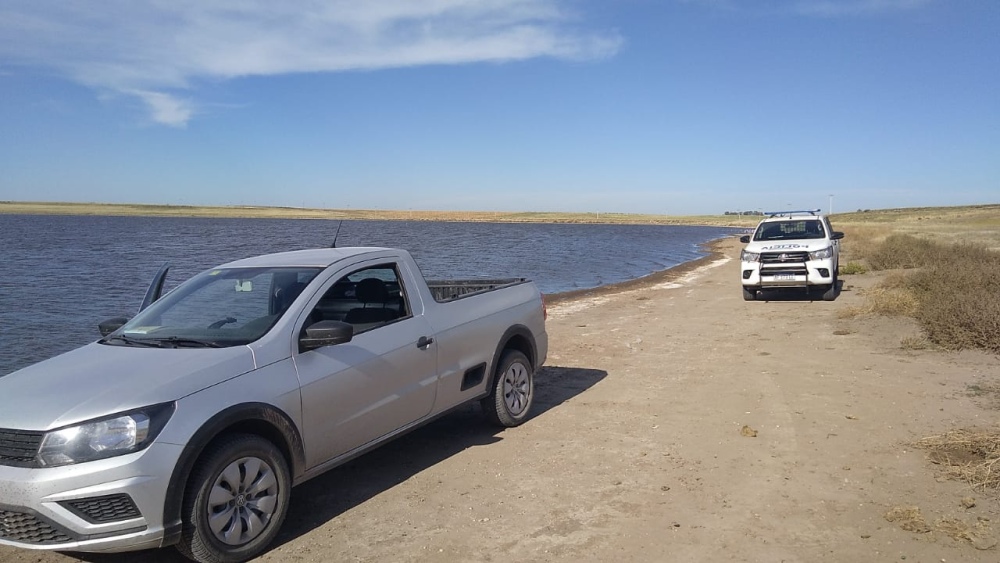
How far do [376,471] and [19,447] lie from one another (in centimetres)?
264

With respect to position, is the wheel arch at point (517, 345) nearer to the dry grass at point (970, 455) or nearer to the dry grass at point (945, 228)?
the dry grass at point (970, 455)

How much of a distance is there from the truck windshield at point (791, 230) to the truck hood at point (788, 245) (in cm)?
47

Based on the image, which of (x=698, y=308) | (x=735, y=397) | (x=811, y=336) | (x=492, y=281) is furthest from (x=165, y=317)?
(x=698, y=308)

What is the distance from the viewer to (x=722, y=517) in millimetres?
4609

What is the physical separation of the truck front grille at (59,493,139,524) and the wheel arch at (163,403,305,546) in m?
0.17

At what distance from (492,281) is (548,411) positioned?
1485 millimetres

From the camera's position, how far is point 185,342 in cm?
456

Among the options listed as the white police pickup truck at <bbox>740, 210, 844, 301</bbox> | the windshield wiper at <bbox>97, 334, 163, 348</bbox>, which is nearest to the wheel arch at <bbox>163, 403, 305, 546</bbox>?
the windshield wiper at <bbox>97, 334, 163, 348</bbox>

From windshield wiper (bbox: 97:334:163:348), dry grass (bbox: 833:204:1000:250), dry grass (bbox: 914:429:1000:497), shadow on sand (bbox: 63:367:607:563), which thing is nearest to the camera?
shadow on sand (bbox: 63:367:607:563)

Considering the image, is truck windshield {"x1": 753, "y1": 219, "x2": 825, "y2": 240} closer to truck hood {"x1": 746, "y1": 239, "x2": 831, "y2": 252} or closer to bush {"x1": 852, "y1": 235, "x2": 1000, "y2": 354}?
truck hood {"x1": 746, "y1": 239, "x2": 831, "y2": 252}

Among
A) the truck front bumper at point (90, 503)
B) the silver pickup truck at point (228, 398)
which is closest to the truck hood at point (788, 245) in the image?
the silver pickup truck at point (228, 398)

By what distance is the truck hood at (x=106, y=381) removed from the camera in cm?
370

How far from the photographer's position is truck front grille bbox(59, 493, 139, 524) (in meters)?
3.59

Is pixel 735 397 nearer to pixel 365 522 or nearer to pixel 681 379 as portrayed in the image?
pixel 681 379
